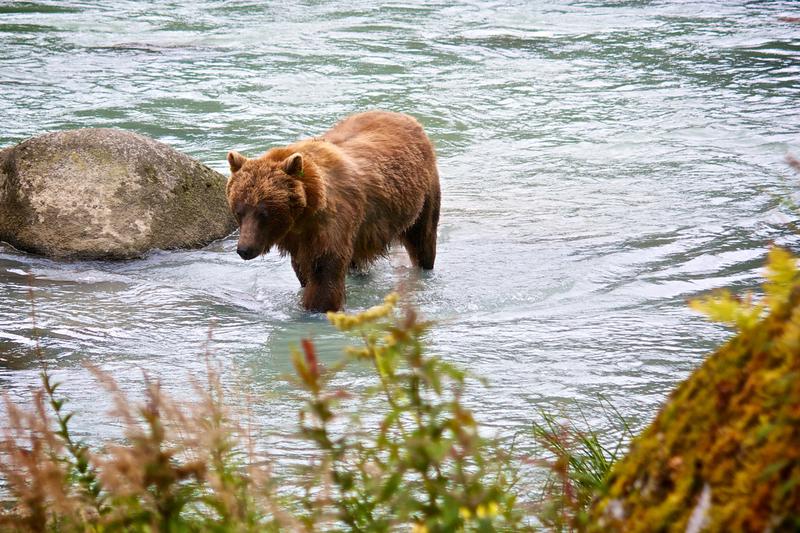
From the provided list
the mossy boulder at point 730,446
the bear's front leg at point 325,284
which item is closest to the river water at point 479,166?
the bear's front leg at point 325,284

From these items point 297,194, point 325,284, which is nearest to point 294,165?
point 297,194

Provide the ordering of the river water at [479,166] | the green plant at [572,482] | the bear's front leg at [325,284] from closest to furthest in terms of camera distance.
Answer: the green plant at [572,482] < the river water at [479,166] < the bear's front leg at [325,284]

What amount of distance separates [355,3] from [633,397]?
18474 mm

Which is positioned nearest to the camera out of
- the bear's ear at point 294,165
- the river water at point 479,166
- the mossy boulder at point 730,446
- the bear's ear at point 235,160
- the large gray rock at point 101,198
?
the mossy boulder at point 730,446

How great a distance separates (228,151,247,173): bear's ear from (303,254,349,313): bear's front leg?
880 mm

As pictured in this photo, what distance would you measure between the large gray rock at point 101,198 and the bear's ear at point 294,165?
2.54 m

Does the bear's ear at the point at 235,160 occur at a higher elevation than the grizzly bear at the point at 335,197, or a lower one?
higher

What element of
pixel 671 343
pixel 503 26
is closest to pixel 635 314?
pixel 671 343

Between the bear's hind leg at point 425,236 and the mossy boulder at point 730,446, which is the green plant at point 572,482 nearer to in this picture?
the mossy boulder at point 730,446

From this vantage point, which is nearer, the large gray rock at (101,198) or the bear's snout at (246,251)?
the bear's snout at (246,251)

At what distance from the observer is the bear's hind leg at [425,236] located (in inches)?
375

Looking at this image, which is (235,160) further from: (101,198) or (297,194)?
(101,198)

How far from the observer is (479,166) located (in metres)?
12.7

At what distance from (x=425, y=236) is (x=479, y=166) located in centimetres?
335
